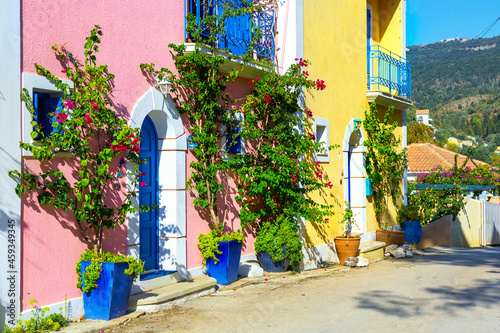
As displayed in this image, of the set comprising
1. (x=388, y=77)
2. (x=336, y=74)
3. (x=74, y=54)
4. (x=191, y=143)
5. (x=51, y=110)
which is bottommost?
(x=191, y=143)

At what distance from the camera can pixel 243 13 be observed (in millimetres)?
9266

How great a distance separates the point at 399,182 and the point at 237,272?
8481 mm

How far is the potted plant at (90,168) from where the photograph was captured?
19.4 feet

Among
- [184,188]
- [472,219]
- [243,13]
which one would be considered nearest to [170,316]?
[184,188]

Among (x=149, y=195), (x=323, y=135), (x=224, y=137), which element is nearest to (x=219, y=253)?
(x=149, y=195)

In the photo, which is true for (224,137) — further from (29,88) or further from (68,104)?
(29,88)

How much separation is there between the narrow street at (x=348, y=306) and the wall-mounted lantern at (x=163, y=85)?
9.54 feet

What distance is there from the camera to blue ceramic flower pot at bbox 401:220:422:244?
15766 millimetres

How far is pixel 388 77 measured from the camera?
15.2 m

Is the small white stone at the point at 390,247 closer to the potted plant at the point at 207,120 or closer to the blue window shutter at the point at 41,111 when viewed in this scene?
the potted plant at the point at 207,120

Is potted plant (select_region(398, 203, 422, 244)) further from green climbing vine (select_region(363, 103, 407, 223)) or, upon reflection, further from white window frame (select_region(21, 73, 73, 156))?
white window frame (select_region(21, 73, 73, 156))

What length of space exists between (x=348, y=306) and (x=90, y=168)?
12.6 ft

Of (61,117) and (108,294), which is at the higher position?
(61,117)

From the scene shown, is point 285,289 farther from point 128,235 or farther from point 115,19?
point 115,19
